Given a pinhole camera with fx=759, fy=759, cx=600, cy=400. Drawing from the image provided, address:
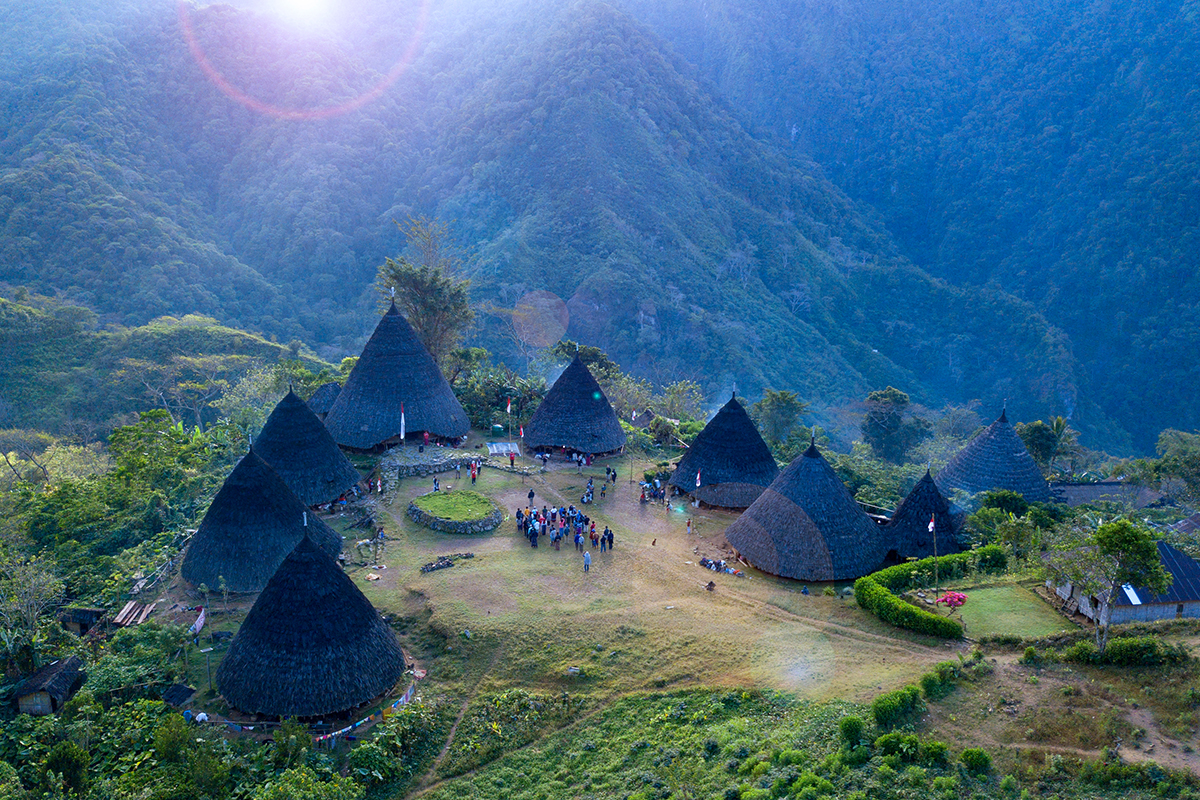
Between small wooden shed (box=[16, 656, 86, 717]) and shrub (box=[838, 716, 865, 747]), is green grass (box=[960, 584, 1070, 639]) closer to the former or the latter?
shrub (box=[838, 716, 865, 747])

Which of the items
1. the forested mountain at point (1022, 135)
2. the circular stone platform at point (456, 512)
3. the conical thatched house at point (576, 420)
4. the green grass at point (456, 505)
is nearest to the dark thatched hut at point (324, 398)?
the conical thatched house at point (576, 420)

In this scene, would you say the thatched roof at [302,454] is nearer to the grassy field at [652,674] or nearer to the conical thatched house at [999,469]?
the grassy field at [652,674]

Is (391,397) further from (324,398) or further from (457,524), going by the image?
(457,524)

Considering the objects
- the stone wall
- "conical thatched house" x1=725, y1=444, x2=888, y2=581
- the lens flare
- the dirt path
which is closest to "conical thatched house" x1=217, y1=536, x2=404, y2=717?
the dirt path

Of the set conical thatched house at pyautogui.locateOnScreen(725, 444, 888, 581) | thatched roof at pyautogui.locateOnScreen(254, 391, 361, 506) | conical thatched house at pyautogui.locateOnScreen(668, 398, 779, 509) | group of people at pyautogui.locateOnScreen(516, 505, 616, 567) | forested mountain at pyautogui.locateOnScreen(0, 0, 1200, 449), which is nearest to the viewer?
conical thatched house at pyautogui.locateOnScreen(725, 444, 888, 581)

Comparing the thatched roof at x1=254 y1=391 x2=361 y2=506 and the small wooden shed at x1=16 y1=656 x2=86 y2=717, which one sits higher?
the thatched roof at x1=254 y1=391 x2=361 y2=506

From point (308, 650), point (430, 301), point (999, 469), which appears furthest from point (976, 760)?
point (430, 301)

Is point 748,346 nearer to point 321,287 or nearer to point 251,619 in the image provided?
point 321,287
